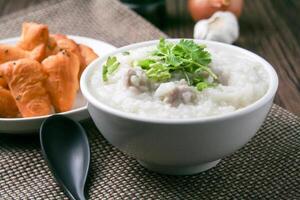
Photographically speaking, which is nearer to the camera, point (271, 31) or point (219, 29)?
point (219, 29)

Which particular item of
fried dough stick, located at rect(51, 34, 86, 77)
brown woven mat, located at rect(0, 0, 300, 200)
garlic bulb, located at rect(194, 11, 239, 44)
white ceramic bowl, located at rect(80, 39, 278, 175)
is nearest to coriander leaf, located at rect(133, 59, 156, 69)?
white ceramic bowl, located at rect(80, 39, 278, 175)

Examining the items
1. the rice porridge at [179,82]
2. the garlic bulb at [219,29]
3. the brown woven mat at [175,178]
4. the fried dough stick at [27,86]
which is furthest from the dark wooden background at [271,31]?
the fried dough stick at [27,86]

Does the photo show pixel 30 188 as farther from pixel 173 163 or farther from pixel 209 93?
pixel 209 93

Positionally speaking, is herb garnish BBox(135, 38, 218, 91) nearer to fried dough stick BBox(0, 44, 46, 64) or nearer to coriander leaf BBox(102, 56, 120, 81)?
coriander leaf BBox(102, 56, 120, 81)

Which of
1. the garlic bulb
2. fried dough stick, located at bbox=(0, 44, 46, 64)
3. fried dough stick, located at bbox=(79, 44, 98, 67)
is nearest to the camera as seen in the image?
fried dough stick, located at bbox=(0, 44, 46, 64)

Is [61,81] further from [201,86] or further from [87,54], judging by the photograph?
[201,86]

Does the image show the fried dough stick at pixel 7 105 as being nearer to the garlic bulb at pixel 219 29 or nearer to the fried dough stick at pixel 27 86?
the fried dough stick at pixel 27 86

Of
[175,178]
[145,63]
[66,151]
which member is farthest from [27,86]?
[175,178]
